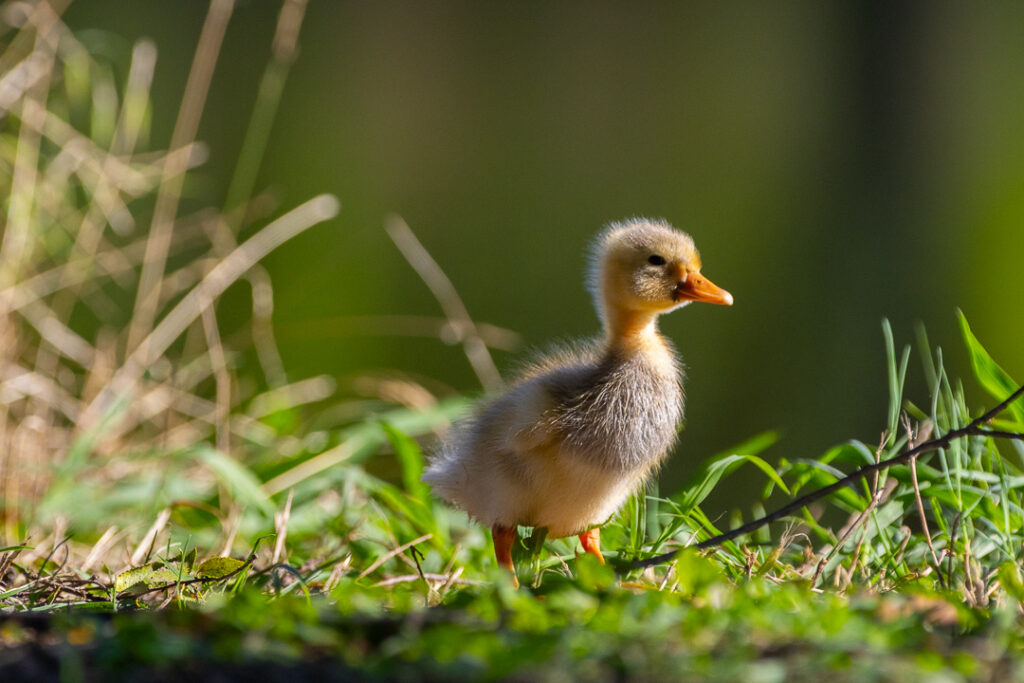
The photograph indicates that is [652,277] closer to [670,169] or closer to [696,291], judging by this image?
[696,291]

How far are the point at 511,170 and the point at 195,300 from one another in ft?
21.7

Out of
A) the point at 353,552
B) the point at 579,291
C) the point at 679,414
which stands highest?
the point at 679,414

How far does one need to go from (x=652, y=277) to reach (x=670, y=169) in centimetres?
810

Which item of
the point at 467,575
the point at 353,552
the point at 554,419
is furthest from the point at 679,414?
the point at 353,552

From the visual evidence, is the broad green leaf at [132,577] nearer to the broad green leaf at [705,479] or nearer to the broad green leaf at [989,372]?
the broad green leaf at [705,479]

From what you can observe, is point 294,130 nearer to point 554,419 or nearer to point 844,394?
point 844,394

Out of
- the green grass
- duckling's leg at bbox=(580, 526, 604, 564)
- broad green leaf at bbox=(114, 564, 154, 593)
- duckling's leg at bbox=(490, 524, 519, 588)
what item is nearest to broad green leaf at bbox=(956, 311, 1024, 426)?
the green grass

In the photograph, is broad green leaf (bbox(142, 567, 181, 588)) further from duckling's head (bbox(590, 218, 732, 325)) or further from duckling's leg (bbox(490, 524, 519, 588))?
duckling's head (bbox(590, 218, 732, 325))

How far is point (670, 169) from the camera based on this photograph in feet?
33.6

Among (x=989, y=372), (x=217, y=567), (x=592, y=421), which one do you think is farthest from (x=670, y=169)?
(x=217, y=567)

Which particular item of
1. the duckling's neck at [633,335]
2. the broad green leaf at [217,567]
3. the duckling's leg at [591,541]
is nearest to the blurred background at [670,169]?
the duckling's neck at [633,335]

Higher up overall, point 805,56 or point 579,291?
point 805,56

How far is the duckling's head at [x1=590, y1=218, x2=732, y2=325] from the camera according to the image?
231cm

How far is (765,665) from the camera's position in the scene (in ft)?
3.93
